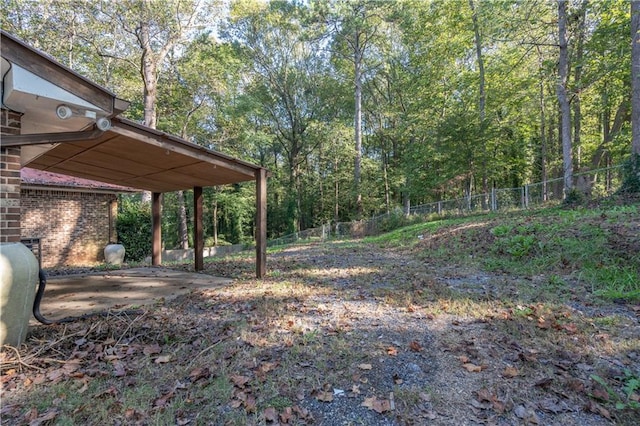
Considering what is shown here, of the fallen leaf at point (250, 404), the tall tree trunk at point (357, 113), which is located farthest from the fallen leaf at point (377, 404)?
the tall tree trunk at point (357, 113)

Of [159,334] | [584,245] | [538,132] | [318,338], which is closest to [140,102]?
[159,334]

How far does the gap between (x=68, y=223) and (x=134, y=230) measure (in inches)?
91.3

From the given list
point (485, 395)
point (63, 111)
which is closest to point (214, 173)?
point (63, 111)

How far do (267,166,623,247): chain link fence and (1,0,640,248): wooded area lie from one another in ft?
3.16

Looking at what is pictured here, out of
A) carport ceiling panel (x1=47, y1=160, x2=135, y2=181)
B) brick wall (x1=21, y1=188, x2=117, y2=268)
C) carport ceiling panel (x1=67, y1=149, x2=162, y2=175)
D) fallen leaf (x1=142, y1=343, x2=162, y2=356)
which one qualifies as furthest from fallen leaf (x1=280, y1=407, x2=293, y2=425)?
brick wall (x1=21, y1=188, x2=117, y2=268)

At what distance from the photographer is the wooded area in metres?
10.7

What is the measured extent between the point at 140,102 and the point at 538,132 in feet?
76.8

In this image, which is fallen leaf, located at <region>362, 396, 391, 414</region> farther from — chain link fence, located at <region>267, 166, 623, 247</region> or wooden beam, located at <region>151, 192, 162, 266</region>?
chain link fence, located at <region>267, 166, 623, 247</region>

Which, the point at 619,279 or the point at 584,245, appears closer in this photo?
the point at 619,279

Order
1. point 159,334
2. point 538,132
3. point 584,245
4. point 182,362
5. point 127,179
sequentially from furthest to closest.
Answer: point 538,132 → point 127,179 → point 584,245 → point 159,334 → point 182,362

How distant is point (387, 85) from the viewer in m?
24.4

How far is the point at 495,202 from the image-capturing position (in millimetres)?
12984

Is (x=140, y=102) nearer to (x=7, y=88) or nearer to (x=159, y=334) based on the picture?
(x=7, y=88)

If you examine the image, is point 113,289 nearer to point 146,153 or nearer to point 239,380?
point 146,153
